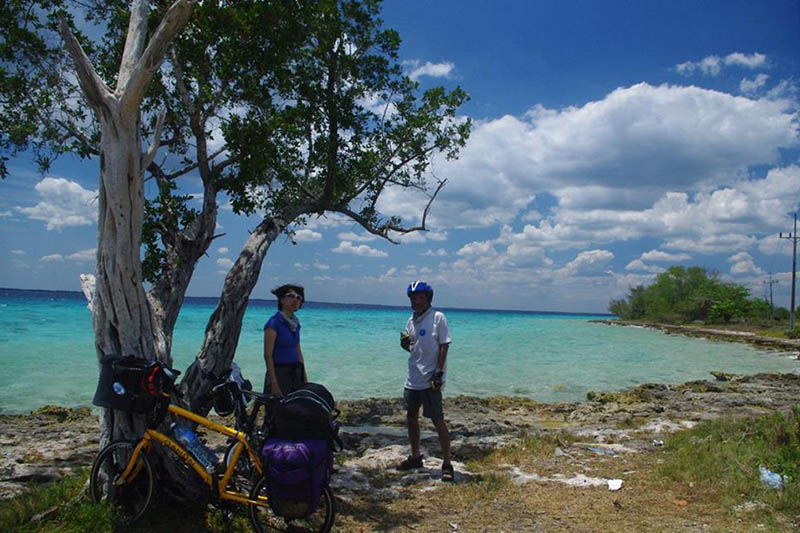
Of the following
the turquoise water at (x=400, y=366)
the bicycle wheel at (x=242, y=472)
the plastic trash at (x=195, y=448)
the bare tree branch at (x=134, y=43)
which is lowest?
the turquoise water at (x=400, y=366)

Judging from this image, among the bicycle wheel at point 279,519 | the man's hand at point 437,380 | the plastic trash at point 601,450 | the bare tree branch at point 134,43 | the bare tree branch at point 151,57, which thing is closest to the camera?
the bicycle wheel at point 279,519

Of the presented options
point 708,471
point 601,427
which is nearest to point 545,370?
point 601,427

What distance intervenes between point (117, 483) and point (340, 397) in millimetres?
10593

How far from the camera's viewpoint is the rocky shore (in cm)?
618

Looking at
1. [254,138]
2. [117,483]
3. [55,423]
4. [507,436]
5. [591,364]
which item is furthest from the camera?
[591,364]

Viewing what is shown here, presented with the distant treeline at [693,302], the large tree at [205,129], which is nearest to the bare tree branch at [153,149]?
the large tree at [205,129]

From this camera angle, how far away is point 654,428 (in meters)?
8.84

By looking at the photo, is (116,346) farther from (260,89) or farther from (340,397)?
(340,397)

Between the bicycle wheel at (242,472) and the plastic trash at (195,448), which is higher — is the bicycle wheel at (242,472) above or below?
below

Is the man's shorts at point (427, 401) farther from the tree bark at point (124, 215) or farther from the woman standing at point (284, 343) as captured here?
the tree bark at point (124, 215)

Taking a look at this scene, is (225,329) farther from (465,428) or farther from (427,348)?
(465,428)

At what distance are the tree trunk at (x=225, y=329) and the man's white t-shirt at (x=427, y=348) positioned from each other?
2142 mm

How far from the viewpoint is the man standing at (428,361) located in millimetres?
5820

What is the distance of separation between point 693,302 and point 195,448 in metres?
77.7
